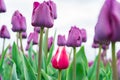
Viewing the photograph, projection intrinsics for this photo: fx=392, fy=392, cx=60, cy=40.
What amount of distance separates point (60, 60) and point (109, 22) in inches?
30.9

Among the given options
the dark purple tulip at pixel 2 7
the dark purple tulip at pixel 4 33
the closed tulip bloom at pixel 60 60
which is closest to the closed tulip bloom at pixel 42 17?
the closed tulip bloom at pixel 60 60

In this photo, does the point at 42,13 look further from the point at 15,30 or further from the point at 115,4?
the point at 15,30

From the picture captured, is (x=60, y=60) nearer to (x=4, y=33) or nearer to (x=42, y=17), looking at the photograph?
(x=42, y=17)

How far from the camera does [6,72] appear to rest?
12.3 feet

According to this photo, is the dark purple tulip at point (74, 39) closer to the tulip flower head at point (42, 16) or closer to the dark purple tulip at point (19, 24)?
the tulip flower head at point (42, 16)

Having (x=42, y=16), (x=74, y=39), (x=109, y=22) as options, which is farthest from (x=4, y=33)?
(x=109, y=22)

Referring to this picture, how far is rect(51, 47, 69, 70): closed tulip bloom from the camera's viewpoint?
231cm

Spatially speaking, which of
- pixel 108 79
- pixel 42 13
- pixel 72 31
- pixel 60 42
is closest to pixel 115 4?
pixel 42 13

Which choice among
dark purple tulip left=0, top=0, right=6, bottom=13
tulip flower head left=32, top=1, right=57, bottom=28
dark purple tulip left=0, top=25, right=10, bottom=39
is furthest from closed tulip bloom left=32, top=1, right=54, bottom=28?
dark purple tulip left=0, top=25, right=10, bottom=39

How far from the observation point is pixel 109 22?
5.18 feet

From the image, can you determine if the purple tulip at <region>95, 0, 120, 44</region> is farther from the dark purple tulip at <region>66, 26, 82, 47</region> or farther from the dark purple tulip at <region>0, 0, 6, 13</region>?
the dark purple tulip at <region>0, 0, 6, 13</region>

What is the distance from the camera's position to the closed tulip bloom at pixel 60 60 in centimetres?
231

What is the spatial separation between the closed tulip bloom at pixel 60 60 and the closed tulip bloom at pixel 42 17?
0.18 m

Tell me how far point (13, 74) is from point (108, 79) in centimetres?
86
